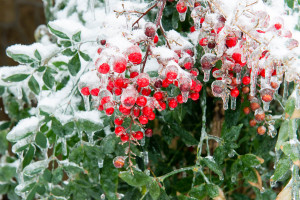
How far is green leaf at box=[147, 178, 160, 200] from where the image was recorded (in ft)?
2.15

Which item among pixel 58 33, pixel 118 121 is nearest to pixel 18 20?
pixel 58 33

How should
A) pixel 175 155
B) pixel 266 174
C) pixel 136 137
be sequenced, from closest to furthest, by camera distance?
pixel 136 137 < pixel 266 174 < pixel 175 155

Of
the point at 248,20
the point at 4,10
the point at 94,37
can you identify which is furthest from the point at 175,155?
the point at 4,10

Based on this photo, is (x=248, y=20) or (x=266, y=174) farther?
(x=266, y=174)

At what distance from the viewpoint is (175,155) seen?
106 centimetres

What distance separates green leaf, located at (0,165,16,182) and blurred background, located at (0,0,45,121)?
113 centimetres

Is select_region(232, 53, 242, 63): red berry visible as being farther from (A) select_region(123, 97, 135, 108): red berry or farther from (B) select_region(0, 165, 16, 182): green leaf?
(B) select_region(0, 165, 16, 182): green leaf

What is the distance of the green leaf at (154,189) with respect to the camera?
0.66 metres

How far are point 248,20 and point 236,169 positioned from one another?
1.16ft

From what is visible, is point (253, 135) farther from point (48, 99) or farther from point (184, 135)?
point (48, 99)

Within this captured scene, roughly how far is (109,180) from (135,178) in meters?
0.10

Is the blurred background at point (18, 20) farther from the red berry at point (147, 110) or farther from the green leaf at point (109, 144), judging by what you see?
the red berry at point (147, 110)

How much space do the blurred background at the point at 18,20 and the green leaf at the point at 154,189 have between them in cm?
149

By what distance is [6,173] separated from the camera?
0.90 metres
